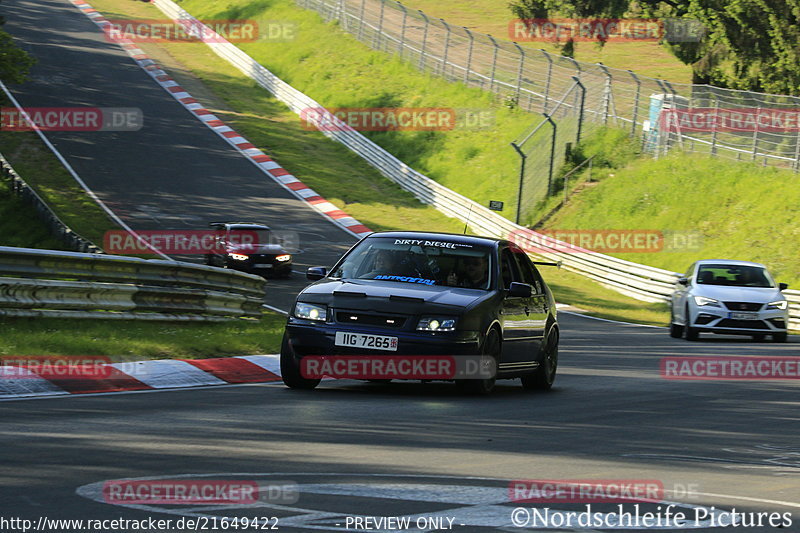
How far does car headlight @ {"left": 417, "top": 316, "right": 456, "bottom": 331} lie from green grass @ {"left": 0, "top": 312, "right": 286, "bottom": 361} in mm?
3208

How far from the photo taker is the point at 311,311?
11195 mm

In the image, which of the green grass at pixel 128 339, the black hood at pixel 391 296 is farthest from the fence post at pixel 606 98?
the black hood at pixel 391 296

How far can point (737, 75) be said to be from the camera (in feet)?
135

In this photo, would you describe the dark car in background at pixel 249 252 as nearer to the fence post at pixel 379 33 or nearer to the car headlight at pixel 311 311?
the car headlight at pixel 311 311

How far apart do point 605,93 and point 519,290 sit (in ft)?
106

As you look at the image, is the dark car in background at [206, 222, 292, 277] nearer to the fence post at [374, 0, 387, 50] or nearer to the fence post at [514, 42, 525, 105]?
the fence post at [514, 42, 525, 105]

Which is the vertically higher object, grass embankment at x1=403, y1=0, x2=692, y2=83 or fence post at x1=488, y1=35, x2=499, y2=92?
grass embankment at x1=403, y1=0, x2=692, y2=83

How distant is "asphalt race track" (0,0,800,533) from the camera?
584cm

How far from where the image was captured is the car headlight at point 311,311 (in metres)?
11.1

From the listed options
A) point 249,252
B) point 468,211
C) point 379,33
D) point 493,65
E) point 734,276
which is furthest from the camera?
point 379,33

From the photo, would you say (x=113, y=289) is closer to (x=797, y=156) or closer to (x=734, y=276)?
(x=734, y=276)

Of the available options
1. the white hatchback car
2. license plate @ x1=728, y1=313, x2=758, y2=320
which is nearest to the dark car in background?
the white hatchback car

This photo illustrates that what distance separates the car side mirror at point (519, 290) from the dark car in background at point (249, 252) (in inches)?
648

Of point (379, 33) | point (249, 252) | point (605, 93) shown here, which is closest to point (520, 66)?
point (605, 93)
